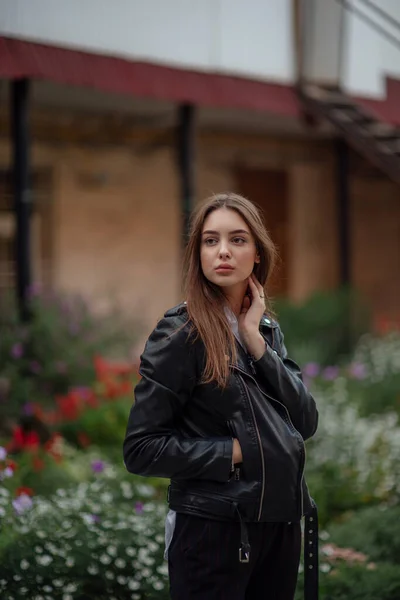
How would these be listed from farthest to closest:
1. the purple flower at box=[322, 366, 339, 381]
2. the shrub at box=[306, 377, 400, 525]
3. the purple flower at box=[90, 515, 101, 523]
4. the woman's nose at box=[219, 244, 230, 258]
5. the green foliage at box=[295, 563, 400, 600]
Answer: the purple flower at box=[322, 366, 339, 381] < the shrub at box=[306, 377, 400, 525] < the purple flower at box=[90, 515, 101, 523] < the green foliage at box=[295, 563, 400, 600] < the woman's nose at box=[219, 244, 230, 258]

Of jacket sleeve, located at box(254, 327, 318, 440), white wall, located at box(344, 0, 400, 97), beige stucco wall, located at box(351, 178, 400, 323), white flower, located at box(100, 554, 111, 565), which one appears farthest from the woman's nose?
beige stucco wall, located at box(351, 178, 400, 323)

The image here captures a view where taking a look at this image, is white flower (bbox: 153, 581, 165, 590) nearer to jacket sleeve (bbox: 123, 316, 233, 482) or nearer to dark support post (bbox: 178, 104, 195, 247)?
jacket sleeve (bbox: 123, 316, 233, 482)

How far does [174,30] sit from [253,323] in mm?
6611

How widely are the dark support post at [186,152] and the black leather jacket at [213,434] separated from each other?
256 inches

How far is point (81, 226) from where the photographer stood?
11.5m

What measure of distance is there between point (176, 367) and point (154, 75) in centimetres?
627

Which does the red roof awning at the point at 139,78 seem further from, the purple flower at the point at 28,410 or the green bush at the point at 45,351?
the purple flower at the point at 28,410

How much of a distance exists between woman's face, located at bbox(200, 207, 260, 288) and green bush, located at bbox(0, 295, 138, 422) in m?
4.40

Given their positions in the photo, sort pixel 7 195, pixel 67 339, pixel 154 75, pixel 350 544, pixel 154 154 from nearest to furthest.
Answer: pixel 350 544
pixel 67 339
pixel 154 75
pixel 7 195
pixel 154 154

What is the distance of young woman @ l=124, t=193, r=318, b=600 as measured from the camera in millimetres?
2621

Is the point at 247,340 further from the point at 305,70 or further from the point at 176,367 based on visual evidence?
the point at 305,70

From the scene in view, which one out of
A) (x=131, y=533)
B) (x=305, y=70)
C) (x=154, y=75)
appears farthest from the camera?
(x=305, y=70)

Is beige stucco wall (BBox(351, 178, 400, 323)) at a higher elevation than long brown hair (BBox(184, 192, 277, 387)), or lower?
higher

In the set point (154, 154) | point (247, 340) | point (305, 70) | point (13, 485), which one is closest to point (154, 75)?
point (305, 70)
